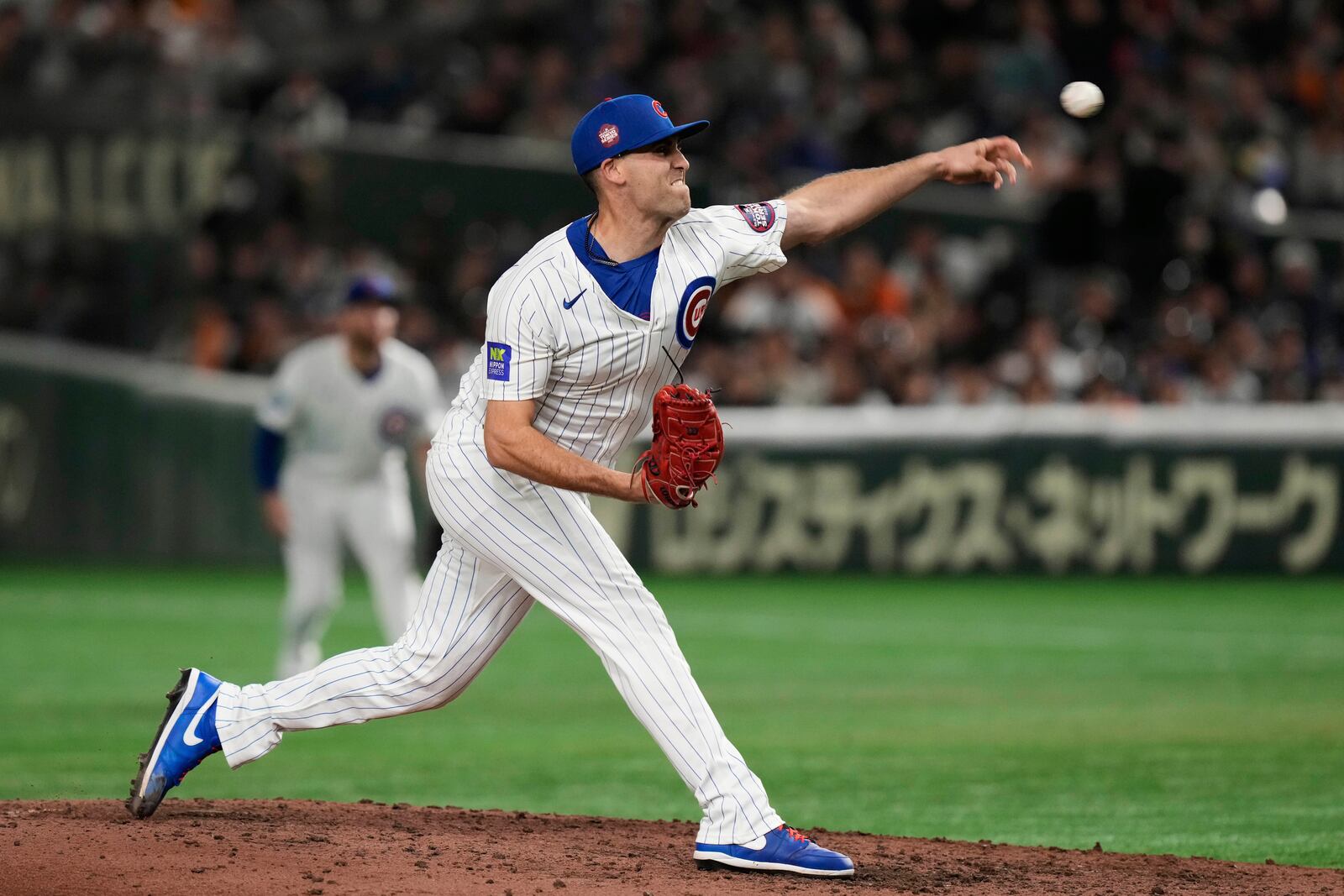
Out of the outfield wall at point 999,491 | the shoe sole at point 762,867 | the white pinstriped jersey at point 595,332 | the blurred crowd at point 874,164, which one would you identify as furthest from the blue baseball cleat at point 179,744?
the outfield wall at point 999,491

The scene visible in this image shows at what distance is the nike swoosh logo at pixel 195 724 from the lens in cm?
595

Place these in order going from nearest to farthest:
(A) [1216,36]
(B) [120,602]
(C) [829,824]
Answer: (C) [829,824], (B) [120,602], (A) [1216,36]

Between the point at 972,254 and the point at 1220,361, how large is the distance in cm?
279

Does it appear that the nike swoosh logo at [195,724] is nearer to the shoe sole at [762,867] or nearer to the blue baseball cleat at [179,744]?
the blue baseball cleat at [179,744]

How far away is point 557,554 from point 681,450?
56 centimetres

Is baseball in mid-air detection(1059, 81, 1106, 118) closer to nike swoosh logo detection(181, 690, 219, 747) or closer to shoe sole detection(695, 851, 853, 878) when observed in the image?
shoe sole detection(695, 851, 853, 878)

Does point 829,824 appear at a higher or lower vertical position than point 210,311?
lower

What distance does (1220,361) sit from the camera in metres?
17.6

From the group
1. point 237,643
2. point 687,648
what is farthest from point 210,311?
point 687,648

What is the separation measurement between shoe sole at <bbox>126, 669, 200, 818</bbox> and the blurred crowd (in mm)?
10528

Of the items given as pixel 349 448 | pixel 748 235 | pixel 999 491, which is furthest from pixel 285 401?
pixel 999 491

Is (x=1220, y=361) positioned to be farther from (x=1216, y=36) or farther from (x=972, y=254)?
(x=1216, y=36)

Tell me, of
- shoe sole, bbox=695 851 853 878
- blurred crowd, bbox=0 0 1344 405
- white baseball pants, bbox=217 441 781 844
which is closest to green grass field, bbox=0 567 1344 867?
shoe sole, bbox=695 851 853 878

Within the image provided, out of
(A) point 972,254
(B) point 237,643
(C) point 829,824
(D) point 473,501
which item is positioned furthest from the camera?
(A) point 972,254
